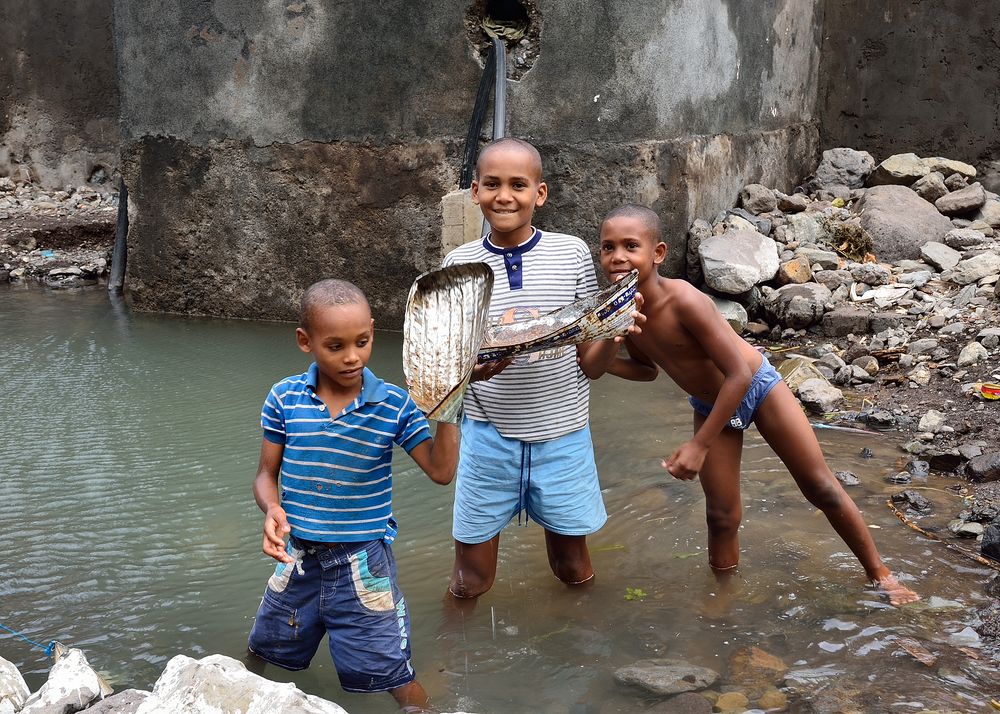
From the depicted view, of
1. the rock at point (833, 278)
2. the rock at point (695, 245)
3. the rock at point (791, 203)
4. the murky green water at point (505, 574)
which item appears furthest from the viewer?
the rock at point (791, 203)

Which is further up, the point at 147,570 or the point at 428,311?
the point at 428,311

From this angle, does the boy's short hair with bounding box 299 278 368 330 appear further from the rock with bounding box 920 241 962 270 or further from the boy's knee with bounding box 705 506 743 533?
the rock with bounding box 920 241 962 270

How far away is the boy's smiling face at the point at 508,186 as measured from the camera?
8.12ft

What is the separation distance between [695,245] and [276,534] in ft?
12.9

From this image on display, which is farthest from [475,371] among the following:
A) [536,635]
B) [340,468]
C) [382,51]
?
[382,51]

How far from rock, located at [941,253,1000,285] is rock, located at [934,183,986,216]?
810 mm

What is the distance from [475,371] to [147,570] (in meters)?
1.47

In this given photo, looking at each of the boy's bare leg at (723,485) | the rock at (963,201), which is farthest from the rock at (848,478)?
the rock at (963,201)

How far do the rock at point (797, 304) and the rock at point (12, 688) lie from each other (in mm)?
4216

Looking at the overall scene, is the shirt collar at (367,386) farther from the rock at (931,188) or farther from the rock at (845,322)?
the rock at (931,188)

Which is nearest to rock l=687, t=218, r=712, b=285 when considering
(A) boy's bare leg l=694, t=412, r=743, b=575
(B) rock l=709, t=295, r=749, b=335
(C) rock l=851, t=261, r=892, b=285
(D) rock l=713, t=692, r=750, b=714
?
(B) rock l=709, t=295, r=749, b=335

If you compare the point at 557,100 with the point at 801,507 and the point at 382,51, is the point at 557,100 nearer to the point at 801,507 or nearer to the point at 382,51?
the point at 382,51

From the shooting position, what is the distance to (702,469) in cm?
284

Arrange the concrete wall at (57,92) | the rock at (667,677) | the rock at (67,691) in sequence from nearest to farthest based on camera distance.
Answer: the rock at (67,691) < the rock at (667,677) < the concrete wall at (57,92)
